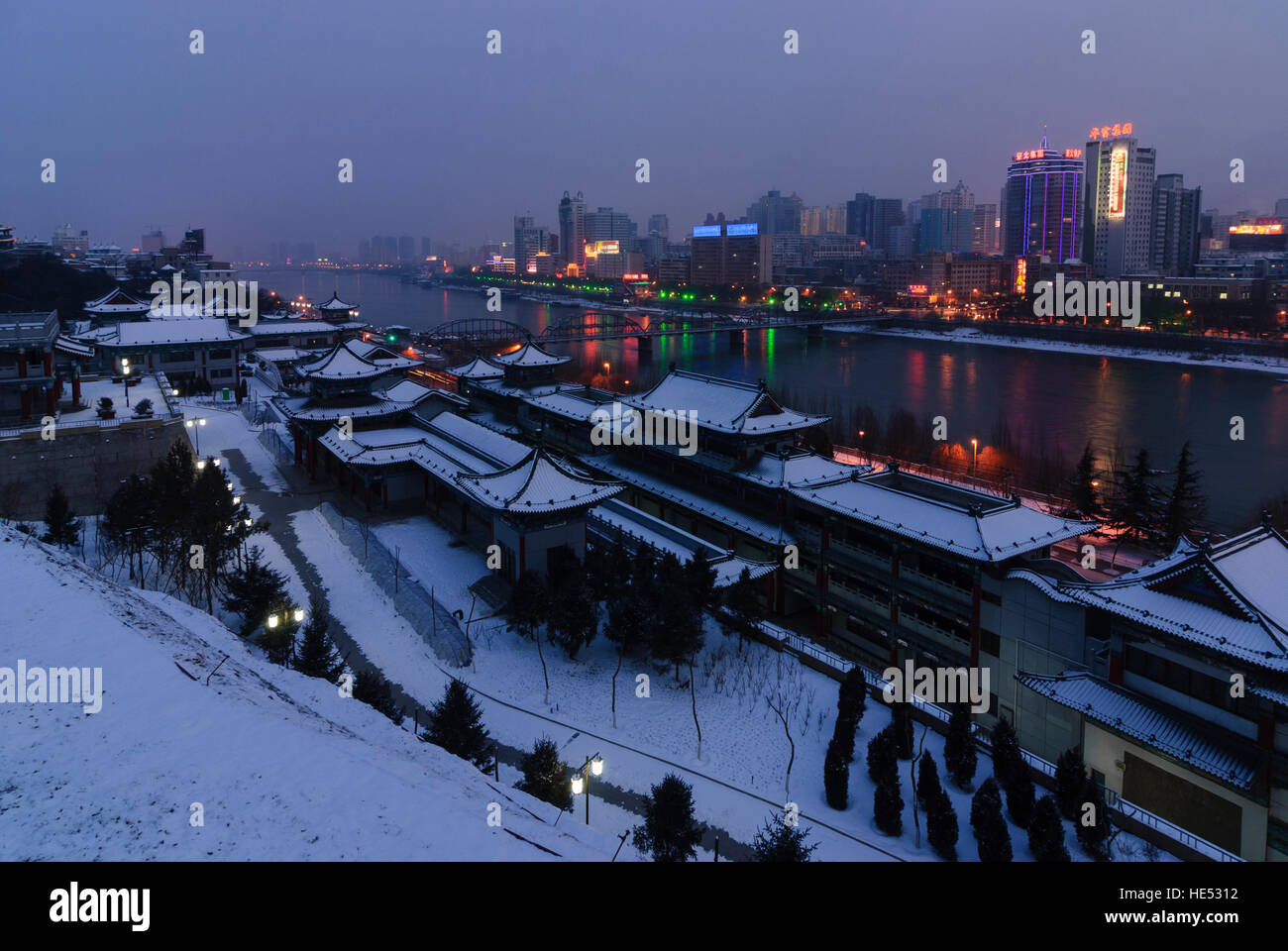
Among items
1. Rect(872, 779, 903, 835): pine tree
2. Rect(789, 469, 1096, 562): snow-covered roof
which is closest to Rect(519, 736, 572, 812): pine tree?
Rect(872, 779, 903, 835): pine tree

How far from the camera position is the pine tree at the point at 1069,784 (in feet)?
30.3

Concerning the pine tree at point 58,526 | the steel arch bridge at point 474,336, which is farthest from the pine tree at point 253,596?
the steel arch bridge at point 474,336

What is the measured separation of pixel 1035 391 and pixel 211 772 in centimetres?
4550

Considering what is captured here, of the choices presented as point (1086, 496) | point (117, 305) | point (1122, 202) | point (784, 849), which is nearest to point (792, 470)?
point (1086, 496)

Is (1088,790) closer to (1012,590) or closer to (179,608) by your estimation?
(1012,590)

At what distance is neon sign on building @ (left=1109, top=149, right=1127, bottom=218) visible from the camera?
9431 cm

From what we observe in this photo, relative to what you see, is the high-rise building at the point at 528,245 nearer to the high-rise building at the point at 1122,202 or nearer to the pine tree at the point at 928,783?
the high-rise building at the point at 1122,202

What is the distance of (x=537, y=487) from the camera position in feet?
51.0

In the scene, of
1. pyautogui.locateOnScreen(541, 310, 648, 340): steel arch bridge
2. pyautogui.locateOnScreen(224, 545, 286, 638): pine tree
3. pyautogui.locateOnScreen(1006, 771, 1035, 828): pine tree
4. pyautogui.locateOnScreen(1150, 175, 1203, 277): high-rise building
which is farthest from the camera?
pyautogui.locateOnScreen(1150, 175, 1203, 277): high-rise building

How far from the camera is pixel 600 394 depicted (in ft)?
83.0

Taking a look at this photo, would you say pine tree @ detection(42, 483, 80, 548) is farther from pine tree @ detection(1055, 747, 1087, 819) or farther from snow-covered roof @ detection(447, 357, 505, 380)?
pine tree @ detection(1055, 747, 1087, 819)

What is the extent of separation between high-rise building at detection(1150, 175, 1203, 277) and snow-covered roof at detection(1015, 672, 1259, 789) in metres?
102

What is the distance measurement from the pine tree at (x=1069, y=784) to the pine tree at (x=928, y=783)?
128 cm

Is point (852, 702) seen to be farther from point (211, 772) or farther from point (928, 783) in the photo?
point (211, 772)
